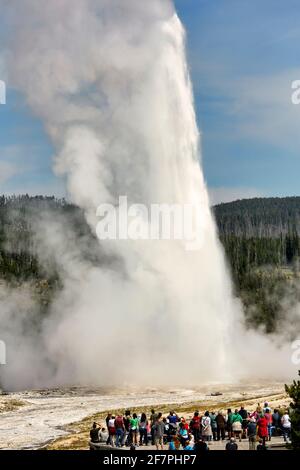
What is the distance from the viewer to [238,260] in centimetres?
8588

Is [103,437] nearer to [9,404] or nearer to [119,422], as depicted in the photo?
[119,422]

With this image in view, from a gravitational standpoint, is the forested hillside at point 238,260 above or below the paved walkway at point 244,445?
above

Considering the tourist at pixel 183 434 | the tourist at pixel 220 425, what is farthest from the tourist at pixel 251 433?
the tourist at pixel 183 434

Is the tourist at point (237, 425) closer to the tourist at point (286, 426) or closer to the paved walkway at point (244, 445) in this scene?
Answer: the paved walkway at point (244, 445)

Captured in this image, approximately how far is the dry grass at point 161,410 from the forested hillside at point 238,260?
2146 cm

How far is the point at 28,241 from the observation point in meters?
107

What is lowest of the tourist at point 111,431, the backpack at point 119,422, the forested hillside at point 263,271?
the tourist at point 111,431

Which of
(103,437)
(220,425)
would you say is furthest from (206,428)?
(103,437)

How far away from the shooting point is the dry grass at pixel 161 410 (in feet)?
66.5

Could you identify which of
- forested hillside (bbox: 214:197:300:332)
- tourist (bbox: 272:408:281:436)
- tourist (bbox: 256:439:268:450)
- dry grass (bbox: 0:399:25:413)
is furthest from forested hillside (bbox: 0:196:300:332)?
tourist (bbox: 256:439:268:450)

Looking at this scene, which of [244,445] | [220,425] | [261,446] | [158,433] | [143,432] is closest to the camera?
[261,446]

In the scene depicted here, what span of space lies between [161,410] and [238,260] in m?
60.8

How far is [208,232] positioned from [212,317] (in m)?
4.66

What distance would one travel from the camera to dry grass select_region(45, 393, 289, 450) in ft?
66.5
